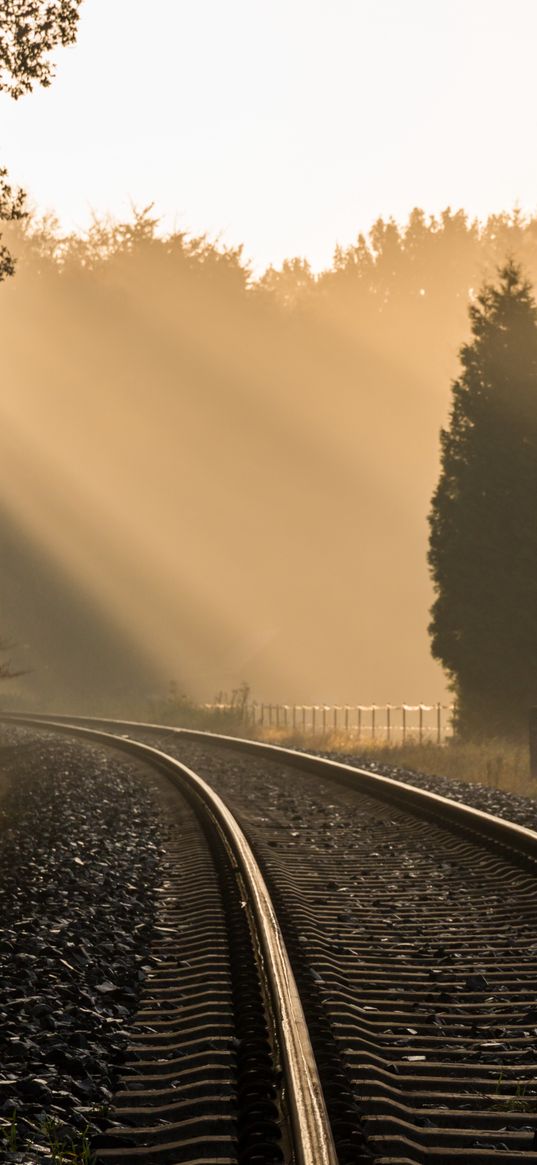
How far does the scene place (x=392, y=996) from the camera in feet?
20.0

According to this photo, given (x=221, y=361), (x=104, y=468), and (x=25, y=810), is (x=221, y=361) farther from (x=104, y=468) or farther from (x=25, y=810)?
(x=25, y=810)

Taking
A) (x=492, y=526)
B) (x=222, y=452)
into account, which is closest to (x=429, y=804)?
(x=492, y=526)

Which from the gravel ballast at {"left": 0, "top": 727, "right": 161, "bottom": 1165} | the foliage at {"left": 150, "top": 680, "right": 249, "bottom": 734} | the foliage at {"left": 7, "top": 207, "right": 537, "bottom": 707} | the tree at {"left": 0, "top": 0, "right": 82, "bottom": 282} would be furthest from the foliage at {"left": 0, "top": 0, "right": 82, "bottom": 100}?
the foliage at {"left": 7, "top": 207, "right": 537, "bottom": 707}

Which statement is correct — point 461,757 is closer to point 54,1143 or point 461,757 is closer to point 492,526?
point 492,526

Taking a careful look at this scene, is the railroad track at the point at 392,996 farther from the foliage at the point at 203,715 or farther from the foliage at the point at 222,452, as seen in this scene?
the foliage at the point at 222,452

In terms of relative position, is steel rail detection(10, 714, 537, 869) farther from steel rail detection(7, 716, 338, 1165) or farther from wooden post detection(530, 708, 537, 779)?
wooden post detection(530, 708, 537, 779)

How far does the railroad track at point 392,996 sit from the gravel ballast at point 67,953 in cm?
19

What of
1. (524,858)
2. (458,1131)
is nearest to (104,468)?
(524,858)

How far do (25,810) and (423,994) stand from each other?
29.2ft

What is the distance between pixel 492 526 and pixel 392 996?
20442mm

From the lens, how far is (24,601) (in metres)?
52.6

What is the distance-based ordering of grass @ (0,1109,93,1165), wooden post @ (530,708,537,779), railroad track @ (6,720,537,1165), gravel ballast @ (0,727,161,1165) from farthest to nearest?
1. wooden post @ (530,708,537,779)
2. gravel ballast @ (0,727,161,1165)
3. railroad track @ (6,720,537,1165)
4. grass @ (0,1109,93,1165)

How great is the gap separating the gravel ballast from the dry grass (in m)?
6.10

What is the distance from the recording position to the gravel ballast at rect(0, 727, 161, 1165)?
470 cm
